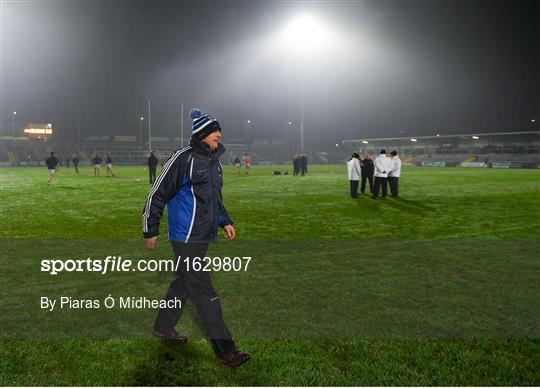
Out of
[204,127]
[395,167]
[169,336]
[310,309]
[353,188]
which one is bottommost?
[310,309]

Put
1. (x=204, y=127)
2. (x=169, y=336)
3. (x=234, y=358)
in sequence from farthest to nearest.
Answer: (x=169, y=336)
(x=204, y=127)
(x=234, y=358)

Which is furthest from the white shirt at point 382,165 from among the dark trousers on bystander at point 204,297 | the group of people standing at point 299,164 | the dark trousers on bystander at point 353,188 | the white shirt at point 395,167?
the group of people standing at point 299,164

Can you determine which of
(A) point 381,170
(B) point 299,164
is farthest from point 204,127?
(B) point 299,164

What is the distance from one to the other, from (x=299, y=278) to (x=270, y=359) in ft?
9.38

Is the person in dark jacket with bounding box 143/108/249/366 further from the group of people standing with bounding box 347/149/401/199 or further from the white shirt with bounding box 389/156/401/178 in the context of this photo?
the white shirt with bounding box 389/156/401/178

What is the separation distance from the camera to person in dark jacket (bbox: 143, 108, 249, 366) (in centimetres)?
396

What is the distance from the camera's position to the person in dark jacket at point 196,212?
3.96 meters

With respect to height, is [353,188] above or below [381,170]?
below

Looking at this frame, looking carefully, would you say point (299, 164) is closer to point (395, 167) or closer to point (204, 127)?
point (395, 167)

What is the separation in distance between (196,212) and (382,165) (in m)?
14.9

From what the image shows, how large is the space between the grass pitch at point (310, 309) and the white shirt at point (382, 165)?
19.9 feet

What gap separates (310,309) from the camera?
541 centimetres

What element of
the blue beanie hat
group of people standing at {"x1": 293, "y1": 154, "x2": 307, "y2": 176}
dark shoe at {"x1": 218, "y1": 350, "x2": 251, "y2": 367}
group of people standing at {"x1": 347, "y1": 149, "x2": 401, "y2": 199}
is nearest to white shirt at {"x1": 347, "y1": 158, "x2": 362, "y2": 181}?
group of people standing at {"x1": 347, "y1": 149, "x2": 401, "y2": 199}

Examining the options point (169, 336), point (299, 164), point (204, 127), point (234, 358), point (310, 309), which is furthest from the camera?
point (299, 164)
